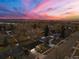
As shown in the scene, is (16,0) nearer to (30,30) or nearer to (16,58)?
(30,30)

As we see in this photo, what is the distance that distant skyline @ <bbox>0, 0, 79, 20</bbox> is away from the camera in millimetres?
876

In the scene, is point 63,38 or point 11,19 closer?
point 11,19

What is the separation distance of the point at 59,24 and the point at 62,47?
0.17m

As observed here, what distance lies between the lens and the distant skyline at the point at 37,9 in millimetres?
876

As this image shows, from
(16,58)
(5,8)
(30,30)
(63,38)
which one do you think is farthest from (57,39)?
(5,8)

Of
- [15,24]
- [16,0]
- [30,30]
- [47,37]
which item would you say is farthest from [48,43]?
[16,0]

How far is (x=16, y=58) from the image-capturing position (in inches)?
37.1

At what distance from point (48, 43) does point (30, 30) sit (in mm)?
156

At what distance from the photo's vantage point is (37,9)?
34.9 inches

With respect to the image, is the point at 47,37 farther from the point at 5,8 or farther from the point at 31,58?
the point at 5,8

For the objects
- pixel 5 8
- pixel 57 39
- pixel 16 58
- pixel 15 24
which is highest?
pixel 5 8

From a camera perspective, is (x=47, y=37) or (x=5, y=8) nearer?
(x=5, y=8)

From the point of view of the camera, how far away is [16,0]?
88 cm

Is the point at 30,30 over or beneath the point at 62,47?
over
